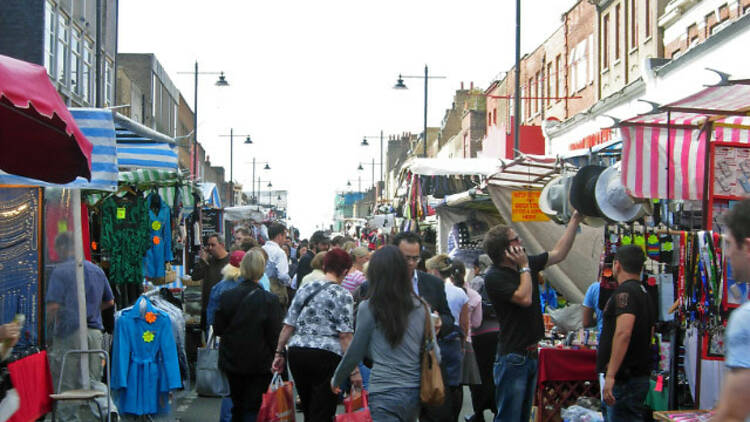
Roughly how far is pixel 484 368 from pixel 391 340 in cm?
411

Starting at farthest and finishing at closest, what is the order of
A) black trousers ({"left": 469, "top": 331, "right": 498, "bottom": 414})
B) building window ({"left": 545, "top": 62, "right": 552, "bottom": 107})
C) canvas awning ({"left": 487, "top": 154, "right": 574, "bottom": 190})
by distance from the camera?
building window ({"left": 545, "top": 62, "right": 552, "bottom": 107}) < canvas awning ({"left": 487, "top": 154, "right": 574, "bottom": 190}) < black trousers ({"left": 469, "top": 331, "right": 498, "bottom": 414})

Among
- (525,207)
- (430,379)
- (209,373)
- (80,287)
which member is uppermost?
(525,207)

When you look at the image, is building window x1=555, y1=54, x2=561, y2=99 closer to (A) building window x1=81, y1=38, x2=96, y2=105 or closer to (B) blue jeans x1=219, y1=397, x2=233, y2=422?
(A) building window x1=81, y1=38, x2=96, y2=105

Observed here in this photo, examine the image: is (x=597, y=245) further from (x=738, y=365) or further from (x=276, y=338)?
(x=738, y=365)

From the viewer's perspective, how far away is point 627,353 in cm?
656

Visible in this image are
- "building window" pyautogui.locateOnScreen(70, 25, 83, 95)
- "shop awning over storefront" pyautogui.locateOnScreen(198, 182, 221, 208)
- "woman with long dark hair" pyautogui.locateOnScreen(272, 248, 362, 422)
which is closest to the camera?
"woman with long dark hair" pyautogui.locateOnScreen(272, 248, 362, 422)

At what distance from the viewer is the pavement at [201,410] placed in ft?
33.1

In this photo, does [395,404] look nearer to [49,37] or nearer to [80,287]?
[80,287]

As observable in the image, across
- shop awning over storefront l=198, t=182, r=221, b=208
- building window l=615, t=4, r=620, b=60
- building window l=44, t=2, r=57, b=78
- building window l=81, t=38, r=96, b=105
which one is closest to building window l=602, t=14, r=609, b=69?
building window l=615, t=4, r=620, b=60

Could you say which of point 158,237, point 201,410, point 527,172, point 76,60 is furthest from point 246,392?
point 76,60

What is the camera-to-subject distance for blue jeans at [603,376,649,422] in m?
6.54

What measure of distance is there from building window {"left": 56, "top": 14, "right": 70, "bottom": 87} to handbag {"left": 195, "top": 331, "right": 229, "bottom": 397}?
22260 millimetres

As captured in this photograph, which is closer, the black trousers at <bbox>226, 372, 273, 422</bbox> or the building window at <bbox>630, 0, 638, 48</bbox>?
the black trousers at <bbox>226, 372, 273, 422</bbox>

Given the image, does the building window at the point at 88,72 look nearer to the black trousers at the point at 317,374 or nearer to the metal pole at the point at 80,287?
the metal pole at the point at 80,287
